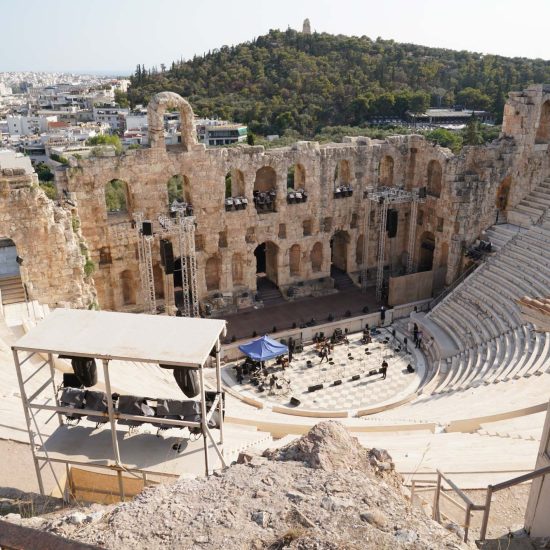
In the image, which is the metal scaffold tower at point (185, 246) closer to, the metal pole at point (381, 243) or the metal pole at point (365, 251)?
the metal pole at point (365, 251)

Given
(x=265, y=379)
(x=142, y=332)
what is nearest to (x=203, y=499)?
(x=142, y=332)

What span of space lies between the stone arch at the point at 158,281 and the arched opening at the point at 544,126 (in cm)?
2121

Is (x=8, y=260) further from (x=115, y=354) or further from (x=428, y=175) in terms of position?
(x=428, y=175)

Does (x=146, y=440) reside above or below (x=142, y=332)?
below

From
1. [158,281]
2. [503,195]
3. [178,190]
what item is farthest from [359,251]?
[178,190]

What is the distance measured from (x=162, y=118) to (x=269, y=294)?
35.0 ft

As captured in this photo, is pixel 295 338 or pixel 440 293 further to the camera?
pixel 440 293

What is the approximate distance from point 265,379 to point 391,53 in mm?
82142

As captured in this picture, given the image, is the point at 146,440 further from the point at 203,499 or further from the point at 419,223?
the point at 419,223

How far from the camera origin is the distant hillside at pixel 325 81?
7094 centimetres

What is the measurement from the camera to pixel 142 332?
862 centimetres

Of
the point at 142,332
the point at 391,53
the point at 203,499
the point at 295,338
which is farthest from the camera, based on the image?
the point at 391,53

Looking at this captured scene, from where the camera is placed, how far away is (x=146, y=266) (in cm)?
2434

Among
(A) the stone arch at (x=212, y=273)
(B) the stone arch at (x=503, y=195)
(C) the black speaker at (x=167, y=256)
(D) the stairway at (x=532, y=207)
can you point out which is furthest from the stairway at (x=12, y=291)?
(D) the stairway at (x=532, y=207)
